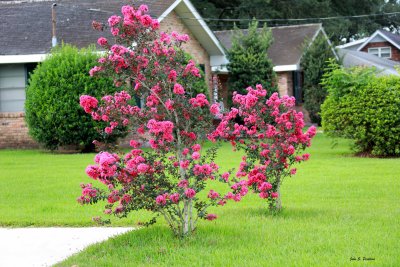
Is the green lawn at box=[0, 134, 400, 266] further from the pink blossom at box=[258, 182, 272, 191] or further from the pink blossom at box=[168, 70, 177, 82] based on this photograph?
the pink blossom at box=[168, 70, 177, 82]

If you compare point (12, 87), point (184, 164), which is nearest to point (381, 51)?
point (12, 87)

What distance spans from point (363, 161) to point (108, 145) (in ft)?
34.4

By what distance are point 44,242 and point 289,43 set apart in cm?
2796

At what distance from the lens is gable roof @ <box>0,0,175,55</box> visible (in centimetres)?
2348

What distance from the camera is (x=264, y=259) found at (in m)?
6.71

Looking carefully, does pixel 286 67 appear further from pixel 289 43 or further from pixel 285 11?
pixel 285 11

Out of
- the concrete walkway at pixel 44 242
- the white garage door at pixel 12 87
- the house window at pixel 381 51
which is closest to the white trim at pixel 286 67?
the white garage door at pixel 12 87

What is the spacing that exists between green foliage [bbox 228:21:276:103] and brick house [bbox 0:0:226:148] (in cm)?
177

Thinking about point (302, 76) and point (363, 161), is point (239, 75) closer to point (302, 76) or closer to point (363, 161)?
point (302, 76)

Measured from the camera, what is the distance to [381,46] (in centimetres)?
4956

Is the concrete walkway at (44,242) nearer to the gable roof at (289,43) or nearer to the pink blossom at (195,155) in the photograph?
the pink blossom at (195,155)

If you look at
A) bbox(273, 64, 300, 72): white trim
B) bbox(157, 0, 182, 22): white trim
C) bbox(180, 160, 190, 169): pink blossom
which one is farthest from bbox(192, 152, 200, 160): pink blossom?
bbox(273, 64, 300, 72): white trim

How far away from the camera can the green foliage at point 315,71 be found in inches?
1246

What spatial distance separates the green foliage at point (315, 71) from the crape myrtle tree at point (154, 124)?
24.4 m
